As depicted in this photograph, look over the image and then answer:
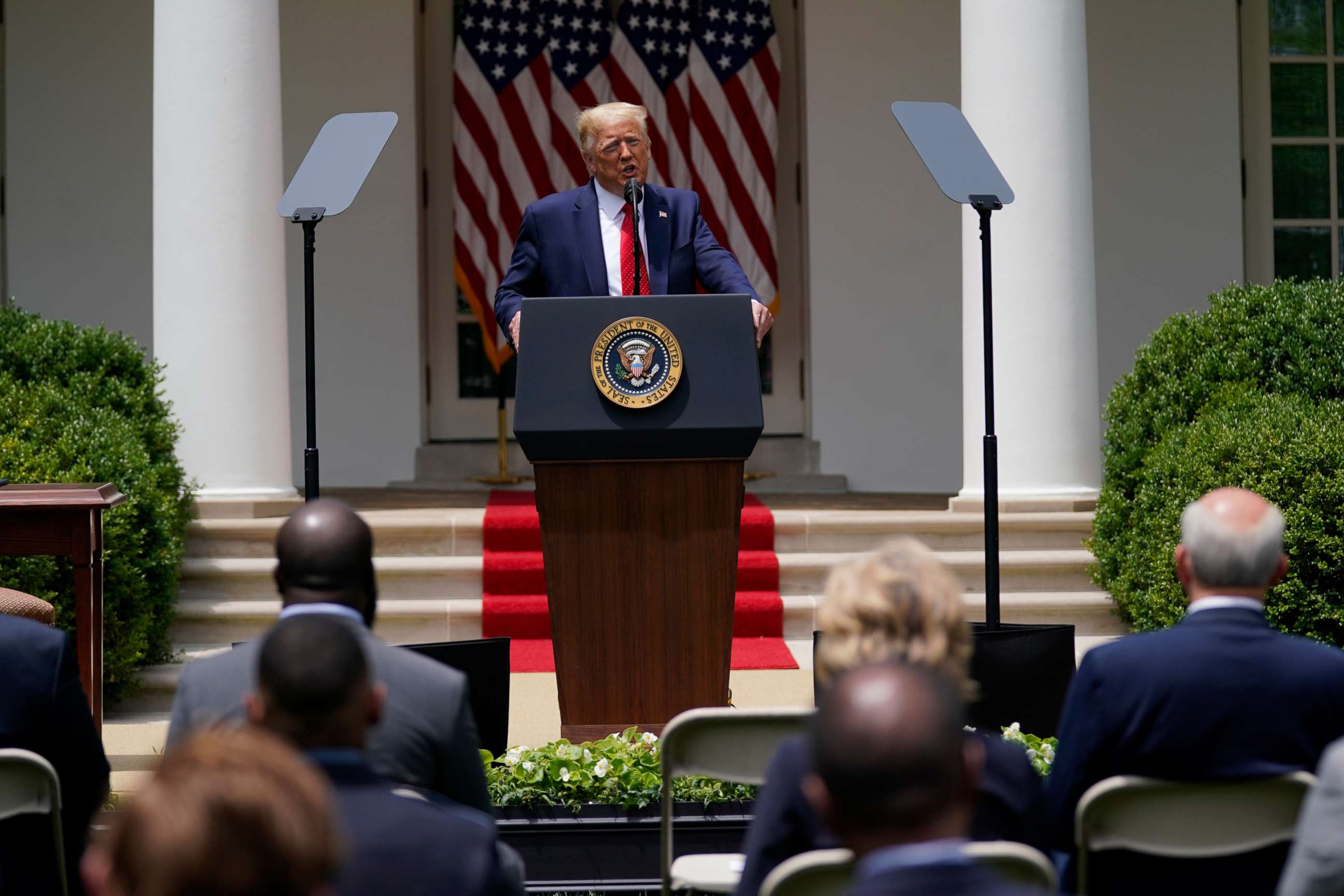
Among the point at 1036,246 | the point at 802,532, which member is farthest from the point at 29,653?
the point at 1036,246

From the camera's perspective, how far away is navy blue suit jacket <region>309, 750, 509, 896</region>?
1917mm

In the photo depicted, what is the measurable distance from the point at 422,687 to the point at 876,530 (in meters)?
6.05

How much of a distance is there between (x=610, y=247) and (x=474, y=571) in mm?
3063

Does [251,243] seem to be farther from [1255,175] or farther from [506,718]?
[1255,175]

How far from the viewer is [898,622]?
2.19 metres

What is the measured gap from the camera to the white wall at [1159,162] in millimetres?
10734

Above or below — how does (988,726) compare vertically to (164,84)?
below

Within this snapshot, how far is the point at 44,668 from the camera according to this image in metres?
2.93

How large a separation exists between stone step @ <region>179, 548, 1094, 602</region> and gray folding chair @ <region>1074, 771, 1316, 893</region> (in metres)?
5.22

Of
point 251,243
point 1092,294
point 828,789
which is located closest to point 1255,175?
point 1092,294

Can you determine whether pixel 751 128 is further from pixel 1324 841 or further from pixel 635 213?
pixel 1324 841

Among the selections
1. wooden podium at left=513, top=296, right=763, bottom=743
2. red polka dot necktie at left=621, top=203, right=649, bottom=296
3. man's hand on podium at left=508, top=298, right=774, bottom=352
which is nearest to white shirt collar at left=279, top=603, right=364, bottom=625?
wooden podium at left=513, top=296, right=763, bottom=743

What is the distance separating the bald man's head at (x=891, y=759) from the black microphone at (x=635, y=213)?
325cm

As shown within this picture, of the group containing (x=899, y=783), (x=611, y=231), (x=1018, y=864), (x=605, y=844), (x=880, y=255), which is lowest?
(x=605, y=844)
